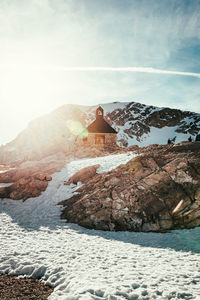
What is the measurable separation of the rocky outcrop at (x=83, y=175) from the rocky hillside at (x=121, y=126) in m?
44.6

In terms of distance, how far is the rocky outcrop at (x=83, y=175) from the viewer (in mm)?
17281

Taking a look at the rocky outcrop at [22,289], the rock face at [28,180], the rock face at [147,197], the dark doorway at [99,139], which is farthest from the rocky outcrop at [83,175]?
the dark doorway at [99,139]

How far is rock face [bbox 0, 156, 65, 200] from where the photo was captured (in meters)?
17.2

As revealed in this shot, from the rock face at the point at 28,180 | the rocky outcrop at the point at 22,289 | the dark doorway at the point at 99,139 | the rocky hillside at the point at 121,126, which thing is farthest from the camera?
the rocky hillside at the point at 121,126

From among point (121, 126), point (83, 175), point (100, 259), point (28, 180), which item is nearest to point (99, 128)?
point (83, 175)

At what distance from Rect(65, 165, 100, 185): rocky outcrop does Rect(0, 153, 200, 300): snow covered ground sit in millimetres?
4966

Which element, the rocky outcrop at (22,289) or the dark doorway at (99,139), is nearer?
the rocky outcrop at (22,289)

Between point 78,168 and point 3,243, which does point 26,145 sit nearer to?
point 78,168

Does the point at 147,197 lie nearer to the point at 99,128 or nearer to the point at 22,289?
the point at 22,289

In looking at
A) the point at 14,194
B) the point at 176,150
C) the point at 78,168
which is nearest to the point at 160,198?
the point at 176,150

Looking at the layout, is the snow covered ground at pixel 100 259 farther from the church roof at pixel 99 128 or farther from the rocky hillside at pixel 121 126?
the rocky hillside at pixel 121 126

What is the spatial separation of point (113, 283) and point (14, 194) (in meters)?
14.9

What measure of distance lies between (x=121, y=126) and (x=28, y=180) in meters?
81.9

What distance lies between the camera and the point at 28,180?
60.8ft
